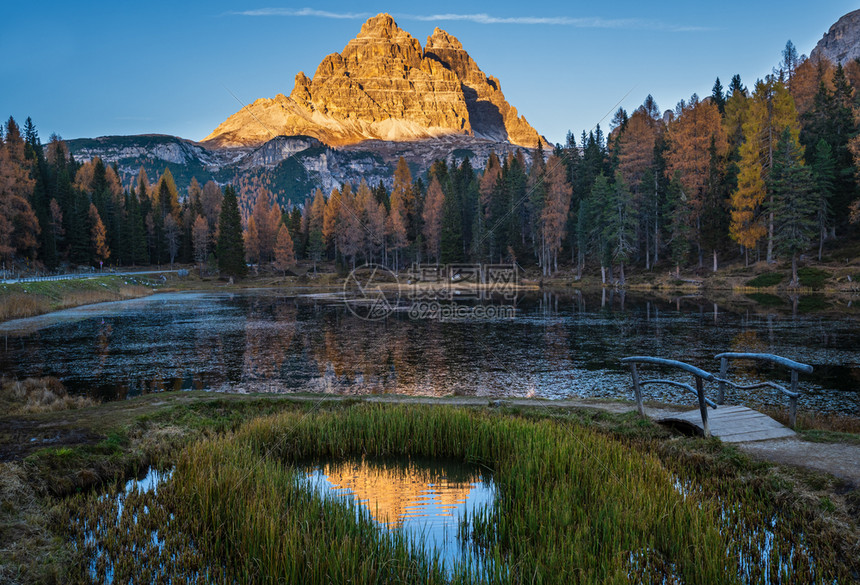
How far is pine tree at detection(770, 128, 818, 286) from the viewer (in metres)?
51.2

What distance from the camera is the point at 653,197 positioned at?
74438mm

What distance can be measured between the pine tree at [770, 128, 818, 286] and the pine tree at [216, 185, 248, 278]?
82.7 metres

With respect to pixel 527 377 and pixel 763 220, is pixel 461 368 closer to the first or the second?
pixel 527 377

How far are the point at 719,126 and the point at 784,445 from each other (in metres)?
80.4

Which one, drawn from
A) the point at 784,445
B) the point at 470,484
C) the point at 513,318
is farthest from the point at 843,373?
the point at 513,318

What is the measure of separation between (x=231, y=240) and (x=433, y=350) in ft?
248

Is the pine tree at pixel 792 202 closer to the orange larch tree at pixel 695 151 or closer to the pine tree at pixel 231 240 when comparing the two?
the orange larch tree at pixel 695 151

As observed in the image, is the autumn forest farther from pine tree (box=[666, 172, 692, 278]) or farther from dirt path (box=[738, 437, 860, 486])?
dirt path (box=[738, 437, 860, 486])

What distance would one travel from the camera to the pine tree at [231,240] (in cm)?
9200

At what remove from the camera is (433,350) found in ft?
89.8

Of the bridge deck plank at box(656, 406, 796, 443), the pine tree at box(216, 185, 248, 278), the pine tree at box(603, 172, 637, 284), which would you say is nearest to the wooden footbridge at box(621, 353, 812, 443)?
the bridge deck plank at box(656, 406, 796, 443)

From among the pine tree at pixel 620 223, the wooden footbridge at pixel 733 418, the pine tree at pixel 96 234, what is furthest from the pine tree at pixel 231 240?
the wooden footbridge at pixel 733 418

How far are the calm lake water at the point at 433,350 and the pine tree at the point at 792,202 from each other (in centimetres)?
1245

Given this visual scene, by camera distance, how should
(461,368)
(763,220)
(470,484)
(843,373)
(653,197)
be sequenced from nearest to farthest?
(470,484)
(843,373)
(461,368)
(763,220)
(653,197)
